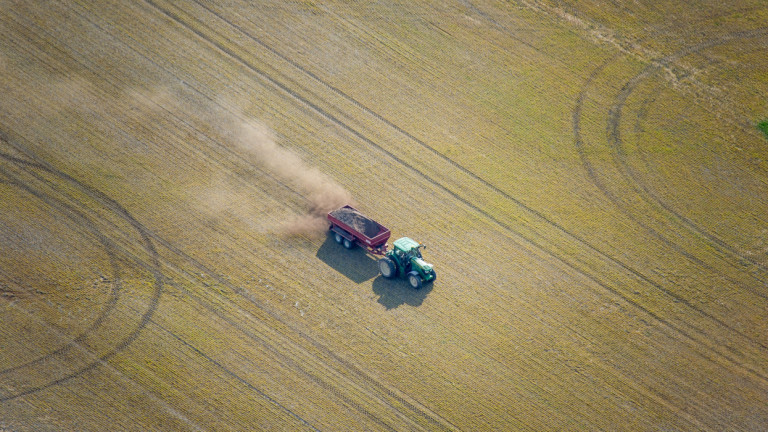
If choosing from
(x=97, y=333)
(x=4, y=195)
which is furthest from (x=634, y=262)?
(x=4, y=195)

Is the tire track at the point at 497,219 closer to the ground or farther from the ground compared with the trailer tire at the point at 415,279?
farther from the ground

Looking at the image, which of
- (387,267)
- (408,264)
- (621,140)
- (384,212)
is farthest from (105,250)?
(621,140)

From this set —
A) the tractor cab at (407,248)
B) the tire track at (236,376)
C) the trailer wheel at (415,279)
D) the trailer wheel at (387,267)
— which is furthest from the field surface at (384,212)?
the tractor cab at (407,248)

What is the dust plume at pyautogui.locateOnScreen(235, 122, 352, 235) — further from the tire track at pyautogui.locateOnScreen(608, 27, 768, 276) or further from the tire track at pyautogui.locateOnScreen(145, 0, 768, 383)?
the tire track at pyautogui.locateOnScreen(608, 27, 768, 276)

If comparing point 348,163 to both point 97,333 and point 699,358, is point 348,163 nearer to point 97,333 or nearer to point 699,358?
point 97,333

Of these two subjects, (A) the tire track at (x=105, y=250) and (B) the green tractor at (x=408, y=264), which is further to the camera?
(B) the green tractor at (x=408, y=264)

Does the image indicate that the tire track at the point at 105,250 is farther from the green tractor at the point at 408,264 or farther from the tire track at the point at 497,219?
the tire track at the point at 497,219
